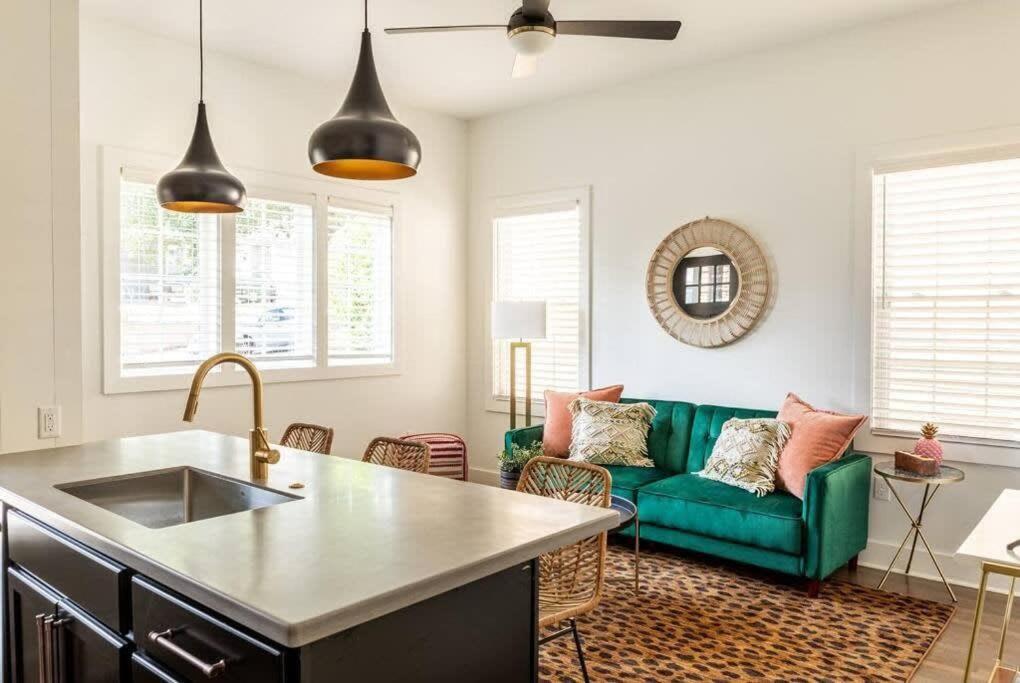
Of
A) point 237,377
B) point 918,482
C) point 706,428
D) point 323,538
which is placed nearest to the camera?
point 323,538

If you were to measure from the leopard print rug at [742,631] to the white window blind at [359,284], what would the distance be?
2.57 metres

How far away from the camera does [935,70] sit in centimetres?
398

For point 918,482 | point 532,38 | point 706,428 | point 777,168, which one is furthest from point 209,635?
point 777,168

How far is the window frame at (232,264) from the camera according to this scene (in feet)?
13.5

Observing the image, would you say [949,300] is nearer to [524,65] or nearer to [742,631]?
[742,631]

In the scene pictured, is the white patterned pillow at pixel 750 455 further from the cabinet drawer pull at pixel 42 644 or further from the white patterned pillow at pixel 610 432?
the cabinet drawer pull at pixel 42 644

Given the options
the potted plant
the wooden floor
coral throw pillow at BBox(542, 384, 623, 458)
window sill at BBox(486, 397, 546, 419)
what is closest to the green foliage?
the potted plant

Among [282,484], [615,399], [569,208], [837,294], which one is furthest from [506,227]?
[282,484]

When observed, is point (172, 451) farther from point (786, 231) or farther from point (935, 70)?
point (935, 70)

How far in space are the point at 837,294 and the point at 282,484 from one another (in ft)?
11.4

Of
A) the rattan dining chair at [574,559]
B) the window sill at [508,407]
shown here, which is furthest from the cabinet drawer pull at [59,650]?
the window sill at [508,407]

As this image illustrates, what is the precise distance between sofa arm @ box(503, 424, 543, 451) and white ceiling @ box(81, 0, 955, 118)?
8.08 ft

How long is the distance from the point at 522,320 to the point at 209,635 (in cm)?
393

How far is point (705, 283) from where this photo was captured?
4.82 meters
